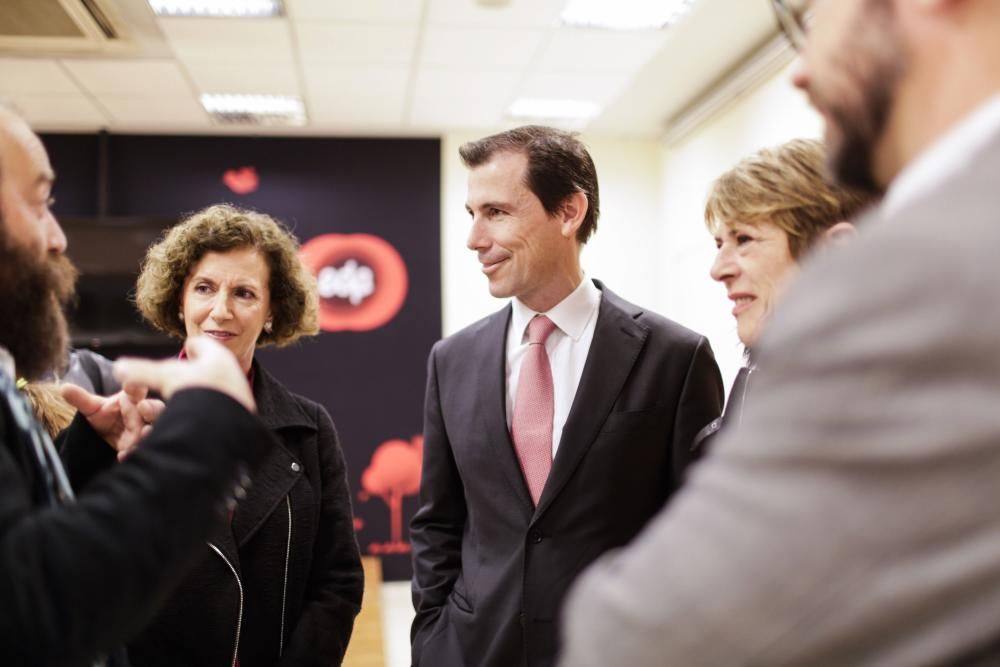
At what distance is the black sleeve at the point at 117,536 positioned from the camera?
2.25 feet

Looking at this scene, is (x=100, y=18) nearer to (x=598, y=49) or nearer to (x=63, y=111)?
(x=63, y=111)

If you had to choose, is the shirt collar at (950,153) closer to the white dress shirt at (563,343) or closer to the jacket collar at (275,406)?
the white dress shirt at (563,343)

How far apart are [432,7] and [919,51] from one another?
3.79 meters

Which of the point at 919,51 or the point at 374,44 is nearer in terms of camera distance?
the point at 919,51

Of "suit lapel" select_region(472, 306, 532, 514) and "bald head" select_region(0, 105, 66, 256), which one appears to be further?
"suit lapel" select_region(472, 306, 532, 514)

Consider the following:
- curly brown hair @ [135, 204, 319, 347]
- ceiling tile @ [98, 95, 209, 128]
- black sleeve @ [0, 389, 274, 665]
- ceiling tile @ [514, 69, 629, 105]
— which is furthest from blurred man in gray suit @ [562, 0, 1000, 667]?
ceiling tile @ [98, 95, 209, 128]

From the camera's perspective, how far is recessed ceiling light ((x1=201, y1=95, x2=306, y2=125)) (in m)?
5.37

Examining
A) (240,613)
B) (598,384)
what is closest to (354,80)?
(598,384)

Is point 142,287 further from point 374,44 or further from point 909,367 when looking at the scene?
point 374,44

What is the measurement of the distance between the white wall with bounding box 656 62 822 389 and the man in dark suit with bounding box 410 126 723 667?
104 inches

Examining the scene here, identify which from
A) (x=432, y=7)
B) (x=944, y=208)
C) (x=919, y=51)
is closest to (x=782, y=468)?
(x=944, y=208)

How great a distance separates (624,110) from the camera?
5836 millimetres

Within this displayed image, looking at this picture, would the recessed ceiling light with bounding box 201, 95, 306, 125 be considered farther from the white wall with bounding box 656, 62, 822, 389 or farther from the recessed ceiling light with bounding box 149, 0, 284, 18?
the white wall with bounding box 656, 62, 822, 389

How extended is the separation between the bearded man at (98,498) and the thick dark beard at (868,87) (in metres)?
0.62
